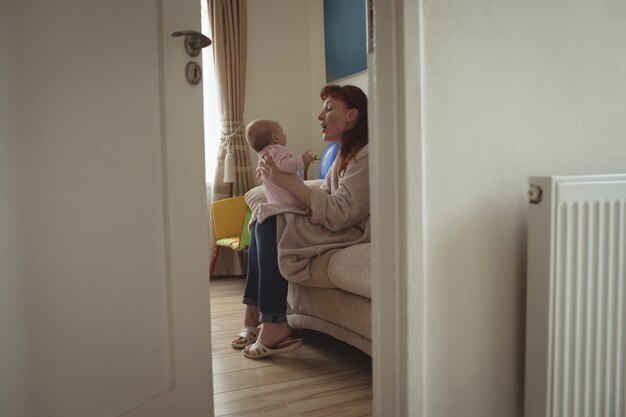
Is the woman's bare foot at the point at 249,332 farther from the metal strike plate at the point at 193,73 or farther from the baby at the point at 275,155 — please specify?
the metal strike plate at the point at 193,73

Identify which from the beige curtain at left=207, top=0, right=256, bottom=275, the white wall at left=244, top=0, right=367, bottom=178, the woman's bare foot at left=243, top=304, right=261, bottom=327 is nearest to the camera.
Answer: the woman's bare foot at left=243, top=304, right=261, bottom=327

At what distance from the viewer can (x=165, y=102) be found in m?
1.24

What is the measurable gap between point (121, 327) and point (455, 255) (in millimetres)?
724

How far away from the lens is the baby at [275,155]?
2.15 m

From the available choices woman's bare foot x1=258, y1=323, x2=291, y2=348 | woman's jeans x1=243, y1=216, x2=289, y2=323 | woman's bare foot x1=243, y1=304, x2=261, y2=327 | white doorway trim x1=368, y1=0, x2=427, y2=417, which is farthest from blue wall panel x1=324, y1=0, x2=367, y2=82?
white doorway trim x1=368, y1=0, x2=427, y2=417

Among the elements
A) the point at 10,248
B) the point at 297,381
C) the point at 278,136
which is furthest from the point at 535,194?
the point at 278,136

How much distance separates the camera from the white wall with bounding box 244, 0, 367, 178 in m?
4.18

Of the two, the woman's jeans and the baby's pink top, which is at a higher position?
the baby's pink top

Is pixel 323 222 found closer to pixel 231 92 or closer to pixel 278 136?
pixel 278 136

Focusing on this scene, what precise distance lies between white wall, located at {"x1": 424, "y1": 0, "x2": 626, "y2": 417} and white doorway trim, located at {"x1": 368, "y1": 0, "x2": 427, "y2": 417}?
32 mm

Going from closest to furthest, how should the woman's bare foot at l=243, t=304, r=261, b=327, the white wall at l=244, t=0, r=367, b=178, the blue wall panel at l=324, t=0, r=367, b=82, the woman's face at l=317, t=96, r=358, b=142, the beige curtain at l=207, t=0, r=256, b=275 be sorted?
the woman's face at l=317, t=96, r=358, b=142, the woman's bare foot at l=243, t=304, r=261, b=327, the blue wall panel at l=324, t=0, r=367, b=82, the beige curtain at l=207, t=0, r=256, b=275, the white wall at l=244, t=0, r=367, b=178

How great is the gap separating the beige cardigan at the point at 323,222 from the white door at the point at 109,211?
697mm

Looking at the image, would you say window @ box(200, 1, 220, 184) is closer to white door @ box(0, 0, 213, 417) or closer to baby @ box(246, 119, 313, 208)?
baby @ box(246, 119, 313, 208)

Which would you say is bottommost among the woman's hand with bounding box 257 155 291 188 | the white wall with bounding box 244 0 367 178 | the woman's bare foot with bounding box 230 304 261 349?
the woman's bare foot with bounding box 230 304 261 349
